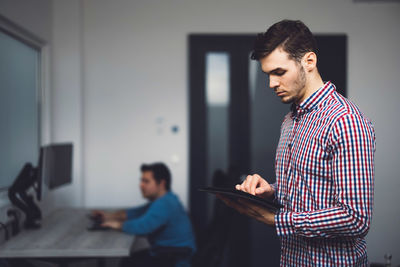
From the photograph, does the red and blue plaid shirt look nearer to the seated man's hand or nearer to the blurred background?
the seated man's hand

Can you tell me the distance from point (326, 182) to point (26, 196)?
6.87ft

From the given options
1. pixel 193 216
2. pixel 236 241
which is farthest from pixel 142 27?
pixel 236 241

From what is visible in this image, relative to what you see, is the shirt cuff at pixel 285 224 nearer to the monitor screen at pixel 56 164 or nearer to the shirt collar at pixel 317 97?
the shirt collar at pixel 317 97

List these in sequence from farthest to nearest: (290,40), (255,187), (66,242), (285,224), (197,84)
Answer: (197,84) < (66,242) < (255,187) < (290,40) < (285,224)

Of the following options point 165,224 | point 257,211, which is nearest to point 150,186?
point 165,224

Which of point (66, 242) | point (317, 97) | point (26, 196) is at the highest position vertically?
point (317, 97)

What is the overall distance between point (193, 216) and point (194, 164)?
0.51 metres

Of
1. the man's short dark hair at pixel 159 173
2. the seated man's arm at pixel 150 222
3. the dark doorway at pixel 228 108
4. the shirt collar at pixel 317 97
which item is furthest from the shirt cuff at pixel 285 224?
the dark doorway at pixel 228 108

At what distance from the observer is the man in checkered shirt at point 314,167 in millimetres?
970

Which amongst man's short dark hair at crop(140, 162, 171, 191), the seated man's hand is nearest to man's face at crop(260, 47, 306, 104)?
man's short dark hair at crop(140, 162, 171, 191)

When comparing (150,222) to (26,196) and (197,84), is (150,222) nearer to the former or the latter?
(26,196)

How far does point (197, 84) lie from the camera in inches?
137

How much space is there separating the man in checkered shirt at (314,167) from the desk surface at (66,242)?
117cm

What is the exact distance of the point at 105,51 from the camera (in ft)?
11.3
